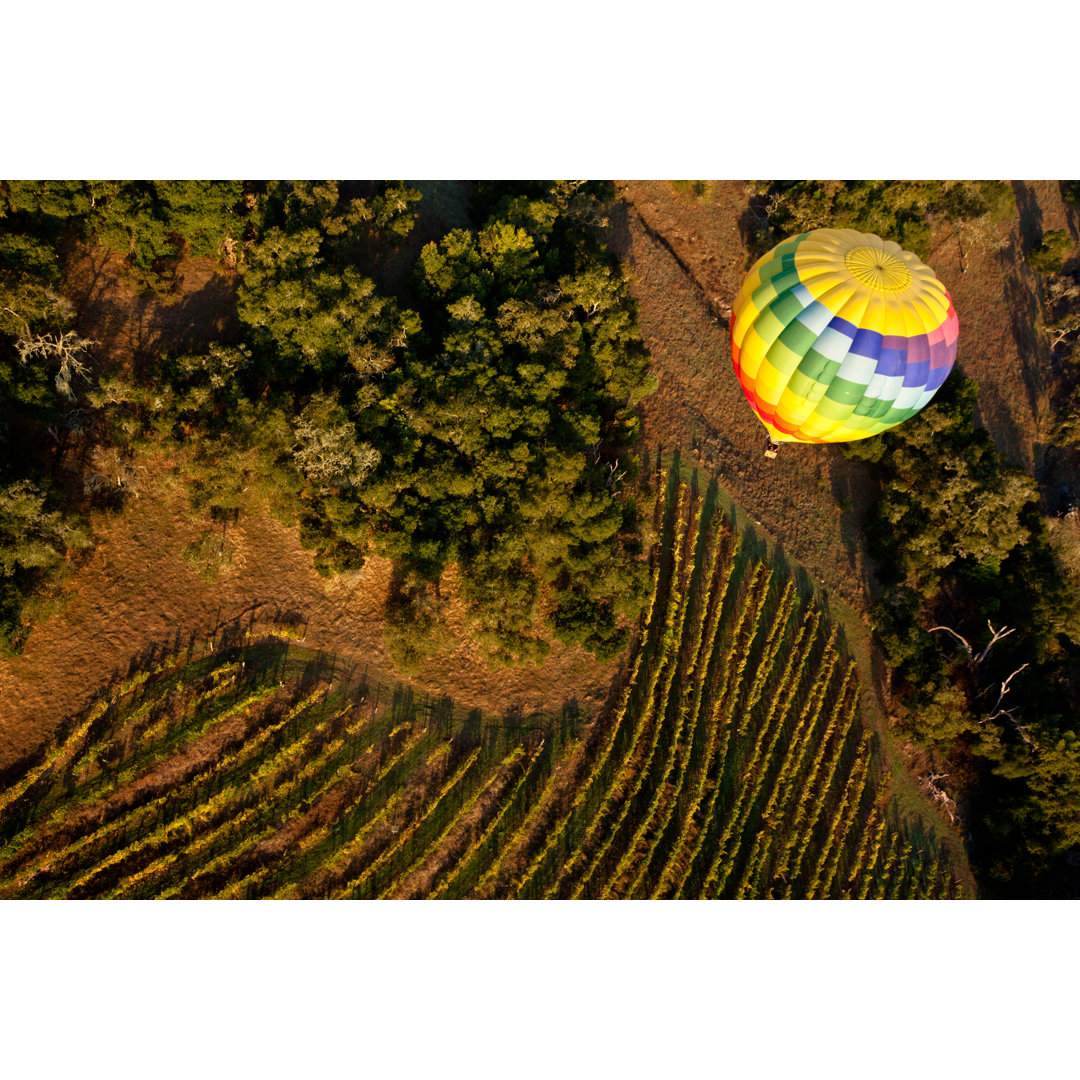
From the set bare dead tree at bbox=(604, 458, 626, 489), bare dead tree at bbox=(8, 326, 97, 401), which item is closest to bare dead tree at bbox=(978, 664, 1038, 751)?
bare dead tree at bbox=(604, 458, 626, 489)

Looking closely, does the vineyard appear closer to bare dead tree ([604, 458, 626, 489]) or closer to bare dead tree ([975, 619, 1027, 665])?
bare dead tree ([604, 458, 626, 489])

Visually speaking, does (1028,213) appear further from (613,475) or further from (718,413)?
(613,475)

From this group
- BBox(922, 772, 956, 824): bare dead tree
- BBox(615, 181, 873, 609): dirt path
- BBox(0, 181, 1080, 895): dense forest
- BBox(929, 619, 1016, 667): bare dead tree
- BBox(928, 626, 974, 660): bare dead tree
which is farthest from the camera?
BBox(615, 181, 873, 609): dirt path

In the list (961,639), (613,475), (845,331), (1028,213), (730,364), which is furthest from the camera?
(1028,213)

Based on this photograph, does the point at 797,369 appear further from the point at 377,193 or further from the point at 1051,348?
the point at 1051,348

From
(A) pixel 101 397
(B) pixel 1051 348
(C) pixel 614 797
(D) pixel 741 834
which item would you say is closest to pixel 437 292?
(A) pixel 101 397

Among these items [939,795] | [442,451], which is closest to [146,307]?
[442,451]

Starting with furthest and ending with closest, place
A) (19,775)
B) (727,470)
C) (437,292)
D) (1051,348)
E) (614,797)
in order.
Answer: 1. (1051,348)
2. (727,470)
3. (437,292)
4. (614,797)
5. (19,775)
